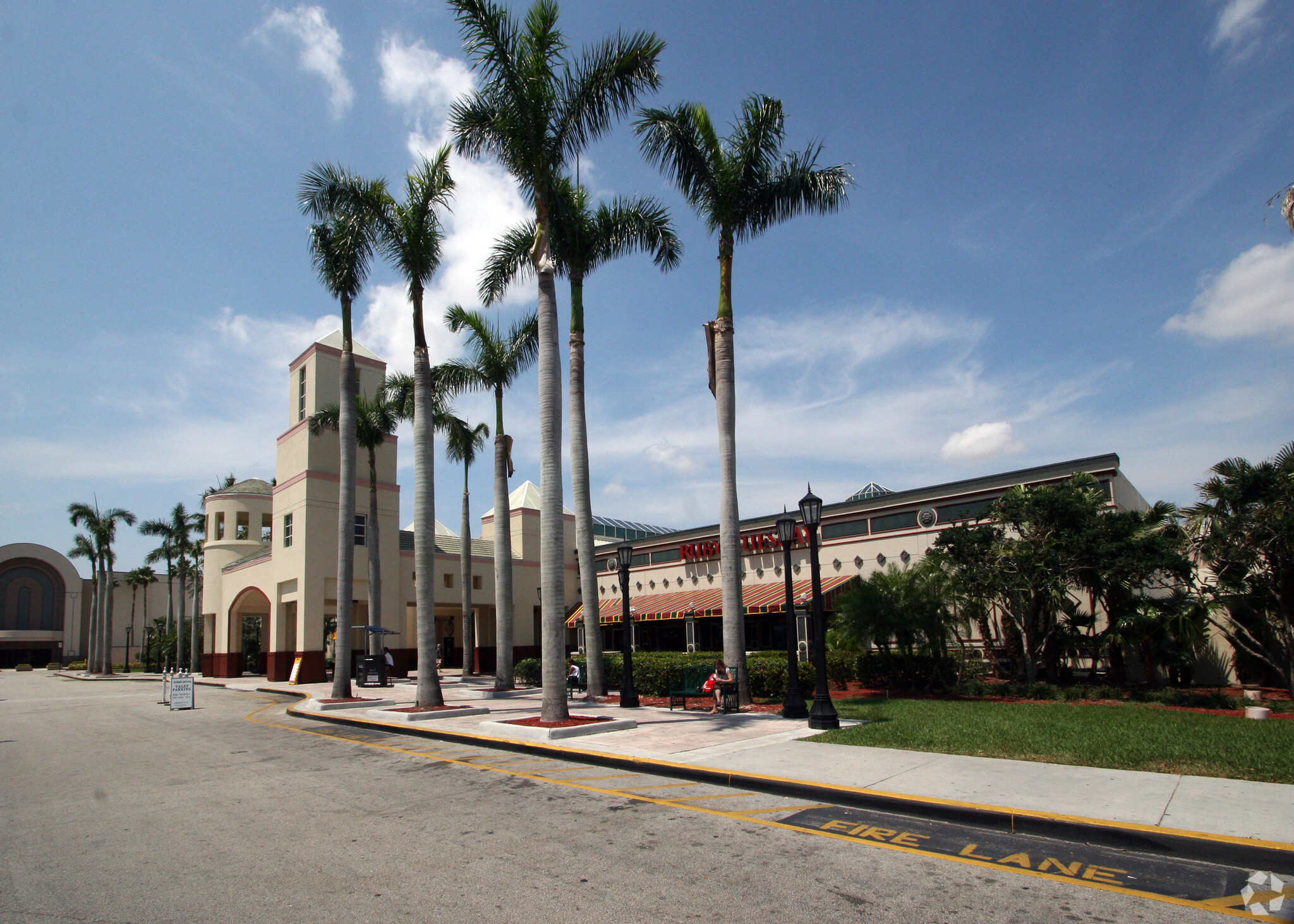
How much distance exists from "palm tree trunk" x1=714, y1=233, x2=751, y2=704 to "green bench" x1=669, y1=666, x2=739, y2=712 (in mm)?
277

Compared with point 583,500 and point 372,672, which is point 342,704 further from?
point 583,500

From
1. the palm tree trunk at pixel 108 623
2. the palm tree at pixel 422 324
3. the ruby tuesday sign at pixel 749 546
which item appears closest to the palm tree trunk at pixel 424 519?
the palm tree at pixel 422 324

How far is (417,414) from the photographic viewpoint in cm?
1981

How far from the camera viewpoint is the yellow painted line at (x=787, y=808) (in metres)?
7.94

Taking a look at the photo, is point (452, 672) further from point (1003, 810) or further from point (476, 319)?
point (1003, 810)

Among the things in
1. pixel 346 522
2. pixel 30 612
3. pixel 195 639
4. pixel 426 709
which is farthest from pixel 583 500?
pixel 30 612

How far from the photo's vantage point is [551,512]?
14938 millimetres

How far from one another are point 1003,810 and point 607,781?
4.76 m

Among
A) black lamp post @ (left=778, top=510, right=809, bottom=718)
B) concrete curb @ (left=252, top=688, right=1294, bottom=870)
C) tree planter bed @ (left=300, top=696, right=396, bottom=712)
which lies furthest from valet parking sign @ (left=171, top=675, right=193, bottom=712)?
black lamp post @ (left=778, top=510, right=809, bottom=718)

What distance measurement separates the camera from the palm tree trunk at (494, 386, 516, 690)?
22.8 m

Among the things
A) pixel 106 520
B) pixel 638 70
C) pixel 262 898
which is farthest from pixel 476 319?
pixel 106 520

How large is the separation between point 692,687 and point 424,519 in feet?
25.8

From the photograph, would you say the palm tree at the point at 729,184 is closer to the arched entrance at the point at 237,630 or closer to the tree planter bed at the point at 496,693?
the tree planter bed at the point at 496,693

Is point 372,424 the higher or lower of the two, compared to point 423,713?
higher
